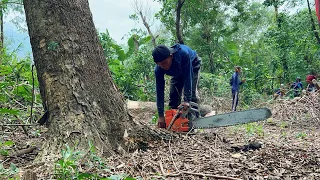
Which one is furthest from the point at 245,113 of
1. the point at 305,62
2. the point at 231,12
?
the point at 231,12

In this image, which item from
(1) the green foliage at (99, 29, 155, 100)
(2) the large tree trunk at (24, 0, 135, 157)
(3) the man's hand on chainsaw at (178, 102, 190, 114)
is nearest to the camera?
(2) the large tree trunk at (24, 0, 135, 157)

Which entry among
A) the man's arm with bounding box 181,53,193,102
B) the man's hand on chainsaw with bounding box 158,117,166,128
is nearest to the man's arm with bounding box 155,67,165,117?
the man's hand on chainsaw with bounding box 158,117,166,128

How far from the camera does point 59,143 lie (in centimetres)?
226

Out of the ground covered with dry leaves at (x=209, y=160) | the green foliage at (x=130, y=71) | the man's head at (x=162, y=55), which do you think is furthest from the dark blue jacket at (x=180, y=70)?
the green foliage at (x=130, y=71)

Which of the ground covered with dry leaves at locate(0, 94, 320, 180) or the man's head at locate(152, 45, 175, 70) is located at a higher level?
→ the man's head at locate(152, 45, 175, 70)

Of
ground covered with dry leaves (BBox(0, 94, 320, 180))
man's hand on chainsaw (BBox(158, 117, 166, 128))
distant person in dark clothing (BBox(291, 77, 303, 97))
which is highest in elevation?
distant person in dark clothing (BBox(291, 77, 303, 97))

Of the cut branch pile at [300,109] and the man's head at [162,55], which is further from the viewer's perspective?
the cut branch pile at [300,109]

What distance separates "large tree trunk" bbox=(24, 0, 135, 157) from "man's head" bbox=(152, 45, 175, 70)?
0.85 meters

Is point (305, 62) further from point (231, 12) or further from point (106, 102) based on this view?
point (106, 102)

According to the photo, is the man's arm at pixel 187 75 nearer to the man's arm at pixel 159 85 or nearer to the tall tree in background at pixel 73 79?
the man's arm at pixel 159 85

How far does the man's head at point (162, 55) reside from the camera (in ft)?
11.2

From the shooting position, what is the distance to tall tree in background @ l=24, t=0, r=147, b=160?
2389mm

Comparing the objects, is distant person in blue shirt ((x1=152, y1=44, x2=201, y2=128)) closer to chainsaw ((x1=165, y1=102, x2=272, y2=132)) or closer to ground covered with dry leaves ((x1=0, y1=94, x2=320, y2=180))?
chainsaw ((x1=165, y1=102, x2=272, y2=132))

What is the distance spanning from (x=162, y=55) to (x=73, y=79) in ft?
4.08
